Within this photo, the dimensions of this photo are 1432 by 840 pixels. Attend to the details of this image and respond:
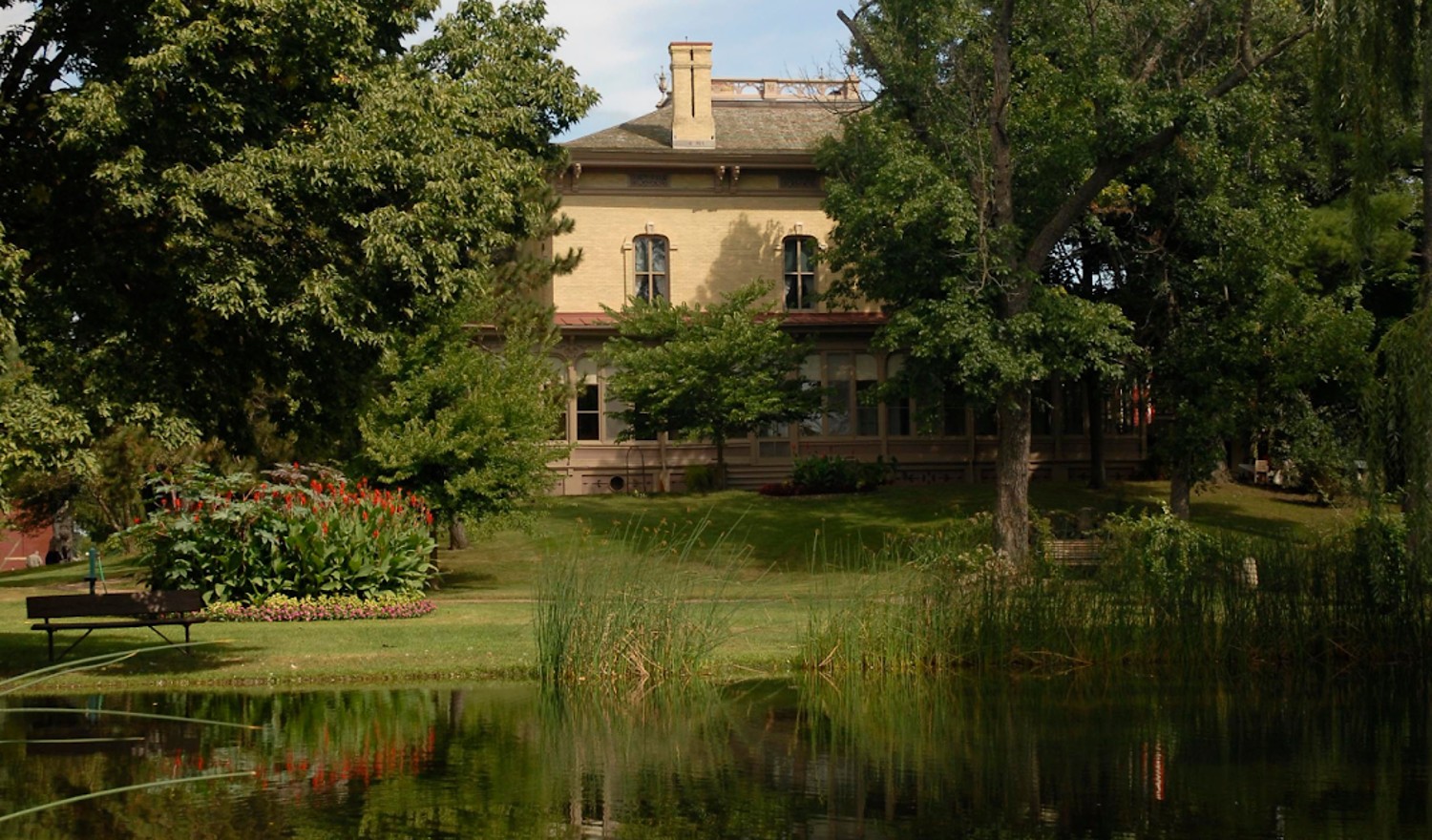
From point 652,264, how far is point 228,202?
29.0 meters

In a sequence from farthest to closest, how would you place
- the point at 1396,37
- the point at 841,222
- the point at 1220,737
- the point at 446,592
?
the point at 841,222
the point at 446,592
the point at 1396,37
the point at 1220,737

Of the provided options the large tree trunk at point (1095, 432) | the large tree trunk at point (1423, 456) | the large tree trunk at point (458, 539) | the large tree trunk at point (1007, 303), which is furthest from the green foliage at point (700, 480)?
the large tree trunk at point (1423, 456)

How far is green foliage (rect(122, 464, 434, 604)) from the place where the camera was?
67.7 feet

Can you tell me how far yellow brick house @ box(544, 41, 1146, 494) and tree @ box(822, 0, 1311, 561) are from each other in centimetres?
1123

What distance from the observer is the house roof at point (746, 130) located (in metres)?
42.7

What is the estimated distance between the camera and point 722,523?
116 ft

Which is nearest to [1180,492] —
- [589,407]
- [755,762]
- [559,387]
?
[559,387]

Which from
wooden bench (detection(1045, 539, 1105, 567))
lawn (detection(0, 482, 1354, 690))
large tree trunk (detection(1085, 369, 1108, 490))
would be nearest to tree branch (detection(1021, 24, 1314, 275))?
lawn (detection(0, 482, 1354, 690))

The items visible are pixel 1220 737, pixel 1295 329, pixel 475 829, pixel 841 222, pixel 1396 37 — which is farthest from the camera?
pixel 841 222

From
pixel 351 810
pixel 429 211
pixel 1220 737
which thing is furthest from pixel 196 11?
pixel 1220 737

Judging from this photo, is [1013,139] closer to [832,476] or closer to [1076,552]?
[1076,552]

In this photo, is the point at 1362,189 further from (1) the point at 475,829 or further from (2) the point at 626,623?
(1) the point at 475,829

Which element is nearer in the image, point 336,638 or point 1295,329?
point 336,638

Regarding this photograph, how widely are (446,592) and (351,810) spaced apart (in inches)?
720
